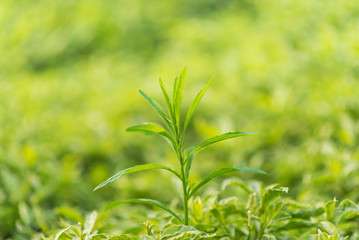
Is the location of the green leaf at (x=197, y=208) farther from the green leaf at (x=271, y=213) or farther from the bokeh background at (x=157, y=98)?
the bokeh background at (x=157, y=98)

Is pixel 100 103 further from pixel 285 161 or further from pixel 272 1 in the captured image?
pixel 272 1

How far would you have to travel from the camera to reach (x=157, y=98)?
3.05 m

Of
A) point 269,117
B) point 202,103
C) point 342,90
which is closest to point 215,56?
point 202,103

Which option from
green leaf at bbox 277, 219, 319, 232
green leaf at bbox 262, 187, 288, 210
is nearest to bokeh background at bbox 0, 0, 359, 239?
green leaf at bbox 277, 219, 319, 232

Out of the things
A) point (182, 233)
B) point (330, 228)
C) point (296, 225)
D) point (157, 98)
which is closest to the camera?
point (182, 233)

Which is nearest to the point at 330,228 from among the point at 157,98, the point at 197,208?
the point at 197,208

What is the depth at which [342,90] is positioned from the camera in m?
2.13

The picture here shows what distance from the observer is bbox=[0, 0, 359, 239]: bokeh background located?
1.87 m

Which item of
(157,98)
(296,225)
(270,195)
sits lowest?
(157,98)

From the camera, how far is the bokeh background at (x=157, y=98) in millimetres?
1870

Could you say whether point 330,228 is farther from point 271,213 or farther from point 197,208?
point 197,208

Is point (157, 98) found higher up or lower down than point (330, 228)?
lower down

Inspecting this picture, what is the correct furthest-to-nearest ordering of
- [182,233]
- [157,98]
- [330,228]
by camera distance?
[157,98] → [330,228] → [182,233]

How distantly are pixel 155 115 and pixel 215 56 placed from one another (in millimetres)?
1464
